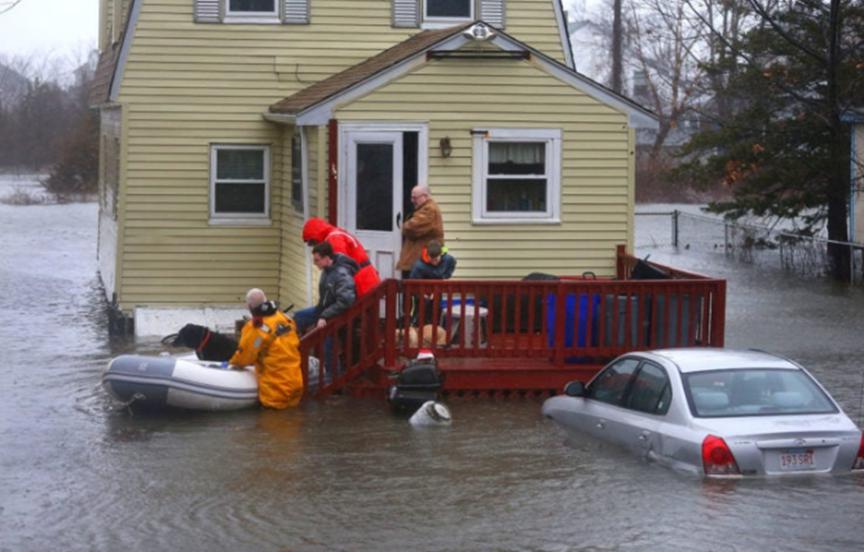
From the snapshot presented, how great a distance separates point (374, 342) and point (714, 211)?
59.5 ft

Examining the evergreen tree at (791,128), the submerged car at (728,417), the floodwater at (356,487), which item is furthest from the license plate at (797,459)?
the evergreen tree at (791,128)

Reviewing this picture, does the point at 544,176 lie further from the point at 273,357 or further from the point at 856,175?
the point at 856,175

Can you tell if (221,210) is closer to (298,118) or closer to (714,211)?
(298,118)

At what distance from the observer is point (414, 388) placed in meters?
16.0

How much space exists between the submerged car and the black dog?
508 cm

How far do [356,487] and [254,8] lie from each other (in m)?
12.4

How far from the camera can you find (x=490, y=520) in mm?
11445

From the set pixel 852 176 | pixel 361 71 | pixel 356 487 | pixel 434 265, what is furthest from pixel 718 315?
pixel 852 176

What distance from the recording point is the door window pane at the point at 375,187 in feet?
66.0

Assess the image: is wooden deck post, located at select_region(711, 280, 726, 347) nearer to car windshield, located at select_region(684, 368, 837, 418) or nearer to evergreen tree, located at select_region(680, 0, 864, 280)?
car windshield, located at select_region(684, 368, 837, 418)

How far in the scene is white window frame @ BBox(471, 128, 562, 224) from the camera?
20.1 m

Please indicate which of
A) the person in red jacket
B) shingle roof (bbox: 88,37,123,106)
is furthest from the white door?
shingle roof (bbox: 88,37,123,106)

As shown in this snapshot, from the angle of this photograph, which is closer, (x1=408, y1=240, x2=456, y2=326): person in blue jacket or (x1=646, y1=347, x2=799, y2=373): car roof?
(x1=646, y1=347, x2=799, y2=373): car roof

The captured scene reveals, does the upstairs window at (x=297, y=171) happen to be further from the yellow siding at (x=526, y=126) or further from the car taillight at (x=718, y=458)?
the car taillight at (x=718, y=458)
